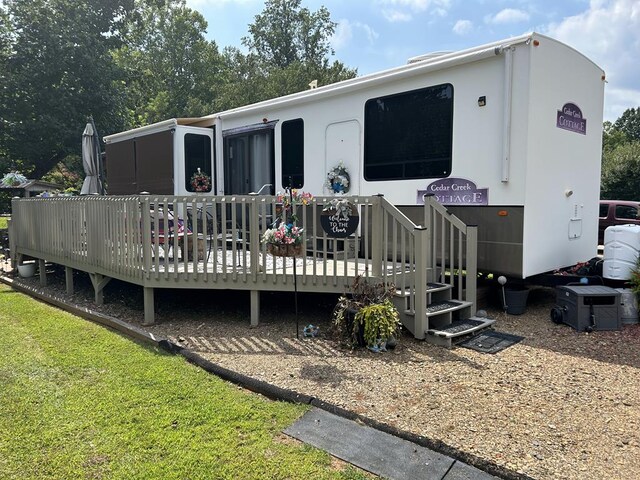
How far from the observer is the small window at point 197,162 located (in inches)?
336

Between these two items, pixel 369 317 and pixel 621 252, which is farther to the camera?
pixel 621 252

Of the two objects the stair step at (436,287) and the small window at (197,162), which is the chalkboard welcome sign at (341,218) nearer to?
the stair step at (436,287)

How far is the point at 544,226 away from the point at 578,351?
5.01ft

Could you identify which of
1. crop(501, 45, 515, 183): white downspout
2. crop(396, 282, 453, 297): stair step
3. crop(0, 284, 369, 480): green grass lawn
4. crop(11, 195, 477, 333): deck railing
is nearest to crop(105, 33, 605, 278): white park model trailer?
crop(501, 45, 515, 183): white downspout

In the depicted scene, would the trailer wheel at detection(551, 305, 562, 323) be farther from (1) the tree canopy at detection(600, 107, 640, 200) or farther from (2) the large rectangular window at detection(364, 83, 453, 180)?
(1) the tree canopy at detection(600, 107, 640, 200)

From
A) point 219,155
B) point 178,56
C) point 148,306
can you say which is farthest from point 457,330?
point 178,56

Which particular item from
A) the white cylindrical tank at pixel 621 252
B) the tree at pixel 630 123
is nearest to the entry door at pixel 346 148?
the white cylindrical tank at pixel 621 252

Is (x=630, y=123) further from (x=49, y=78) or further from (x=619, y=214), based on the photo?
(x=49, y=78)

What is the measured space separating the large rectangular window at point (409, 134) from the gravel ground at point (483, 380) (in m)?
1.89

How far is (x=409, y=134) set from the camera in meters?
5.94

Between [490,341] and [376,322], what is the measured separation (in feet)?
4.03

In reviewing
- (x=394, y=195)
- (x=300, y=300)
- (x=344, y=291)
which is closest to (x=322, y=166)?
(x=394, y=195)

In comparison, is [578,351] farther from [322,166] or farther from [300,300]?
[322,166]

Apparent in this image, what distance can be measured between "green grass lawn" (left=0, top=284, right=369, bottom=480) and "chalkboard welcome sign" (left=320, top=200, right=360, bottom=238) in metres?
1.89
